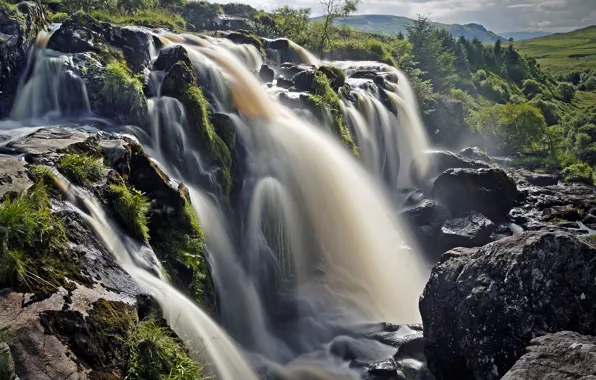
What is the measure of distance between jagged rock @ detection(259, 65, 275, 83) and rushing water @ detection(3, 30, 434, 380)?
520cm

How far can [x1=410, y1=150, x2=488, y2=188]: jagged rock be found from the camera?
108 feet

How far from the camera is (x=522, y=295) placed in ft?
36.3

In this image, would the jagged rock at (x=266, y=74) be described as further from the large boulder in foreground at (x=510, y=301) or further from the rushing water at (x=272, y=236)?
the large boulder in foreground at (x=510, y=301)

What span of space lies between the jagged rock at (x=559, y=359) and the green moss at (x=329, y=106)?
19.4m

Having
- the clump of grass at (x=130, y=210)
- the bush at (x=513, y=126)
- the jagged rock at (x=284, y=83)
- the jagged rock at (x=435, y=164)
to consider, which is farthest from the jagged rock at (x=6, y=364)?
the bush at (x=513, y=126)

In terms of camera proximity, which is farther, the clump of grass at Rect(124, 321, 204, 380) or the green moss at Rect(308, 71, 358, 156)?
the green moss at Rect(308, 71, 358, 156)

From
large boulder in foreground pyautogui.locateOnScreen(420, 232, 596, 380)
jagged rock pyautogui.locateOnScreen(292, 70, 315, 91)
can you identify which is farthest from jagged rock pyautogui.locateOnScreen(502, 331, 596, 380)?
jagged rock pyautogui.locateOnScreen(292, 70, 315, 91)

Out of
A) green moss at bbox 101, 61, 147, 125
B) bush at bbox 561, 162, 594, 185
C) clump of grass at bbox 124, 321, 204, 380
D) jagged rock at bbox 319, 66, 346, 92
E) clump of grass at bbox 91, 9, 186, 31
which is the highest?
clump of grass at bbox 91, 9, 186, 31

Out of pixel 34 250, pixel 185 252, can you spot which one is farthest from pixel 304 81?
pixel 34 250

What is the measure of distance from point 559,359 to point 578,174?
45980 mm

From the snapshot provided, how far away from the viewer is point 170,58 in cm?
2066

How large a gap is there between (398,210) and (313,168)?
9.92 metres

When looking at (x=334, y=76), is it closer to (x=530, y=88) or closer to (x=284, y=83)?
(x=284, y=83)

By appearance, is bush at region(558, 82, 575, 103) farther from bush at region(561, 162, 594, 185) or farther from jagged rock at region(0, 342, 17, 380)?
jagged rock at region(0, 342, 17, 380)
